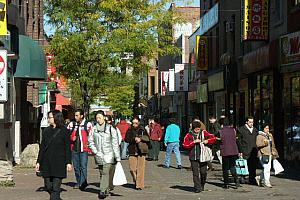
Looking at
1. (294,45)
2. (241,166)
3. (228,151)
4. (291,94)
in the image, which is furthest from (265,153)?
(291,94)

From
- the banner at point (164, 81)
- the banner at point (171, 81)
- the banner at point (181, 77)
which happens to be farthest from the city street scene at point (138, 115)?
the banner at point (164, 81)

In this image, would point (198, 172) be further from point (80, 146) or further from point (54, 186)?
point (54, 186)

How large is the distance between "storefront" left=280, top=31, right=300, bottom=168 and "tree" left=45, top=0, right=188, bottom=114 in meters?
7.01

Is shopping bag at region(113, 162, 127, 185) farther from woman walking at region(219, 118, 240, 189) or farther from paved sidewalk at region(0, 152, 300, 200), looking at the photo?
woman walking at region(219, 118, 240, 189)

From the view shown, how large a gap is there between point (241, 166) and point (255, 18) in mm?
10139

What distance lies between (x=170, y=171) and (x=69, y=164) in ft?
33.7

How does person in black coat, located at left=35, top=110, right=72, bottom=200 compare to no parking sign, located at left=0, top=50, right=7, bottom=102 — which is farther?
no parking sign, located at left=0, top=50, right=7, bottom=102

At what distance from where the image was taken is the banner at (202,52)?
3841 cm

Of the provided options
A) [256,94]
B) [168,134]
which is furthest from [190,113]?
[168,134]

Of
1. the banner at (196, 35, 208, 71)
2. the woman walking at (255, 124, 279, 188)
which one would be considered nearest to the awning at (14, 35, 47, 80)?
the woman walking at (255, 124, 279, 188)

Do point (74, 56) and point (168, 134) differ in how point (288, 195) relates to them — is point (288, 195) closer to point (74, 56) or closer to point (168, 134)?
point (168, 134)

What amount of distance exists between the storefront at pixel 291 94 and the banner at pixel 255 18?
7.22 feet

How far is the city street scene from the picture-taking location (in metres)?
13.9

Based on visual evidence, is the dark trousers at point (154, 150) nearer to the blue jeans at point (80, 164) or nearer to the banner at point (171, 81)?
the blue jeans at point (80, 164)
